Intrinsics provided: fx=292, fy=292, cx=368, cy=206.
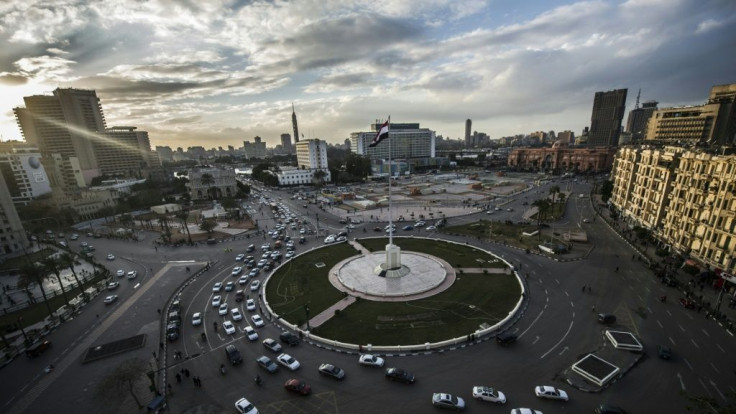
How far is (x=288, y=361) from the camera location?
105 feet

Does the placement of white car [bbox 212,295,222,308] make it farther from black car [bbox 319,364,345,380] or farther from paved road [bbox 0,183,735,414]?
black car [bbox 319,364,345,380]

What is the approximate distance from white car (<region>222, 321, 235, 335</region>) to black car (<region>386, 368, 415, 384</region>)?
22.1 metres

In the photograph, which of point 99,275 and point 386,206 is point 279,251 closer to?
point 99,275

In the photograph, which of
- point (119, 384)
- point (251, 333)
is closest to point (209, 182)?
point (251, 333)

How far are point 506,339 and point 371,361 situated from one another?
15.7 metres

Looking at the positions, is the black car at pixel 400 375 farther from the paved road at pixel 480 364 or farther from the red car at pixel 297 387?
the red car at pixel 297 387

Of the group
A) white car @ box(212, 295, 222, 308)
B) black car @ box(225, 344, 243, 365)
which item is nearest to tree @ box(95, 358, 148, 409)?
black car @ box(225, 344, 243, 365)

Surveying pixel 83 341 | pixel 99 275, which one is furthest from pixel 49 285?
pixel 83 341

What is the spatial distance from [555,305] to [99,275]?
279 ft

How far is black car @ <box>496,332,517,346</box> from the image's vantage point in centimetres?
3350

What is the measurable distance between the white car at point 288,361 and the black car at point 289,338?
288 cm

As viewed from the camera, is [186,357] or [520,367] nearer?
[520,367]

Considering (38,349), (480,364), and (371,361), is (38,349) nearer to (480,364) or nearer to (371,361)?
A: (371,361)

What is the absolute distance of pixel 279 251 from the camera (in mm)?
69250
